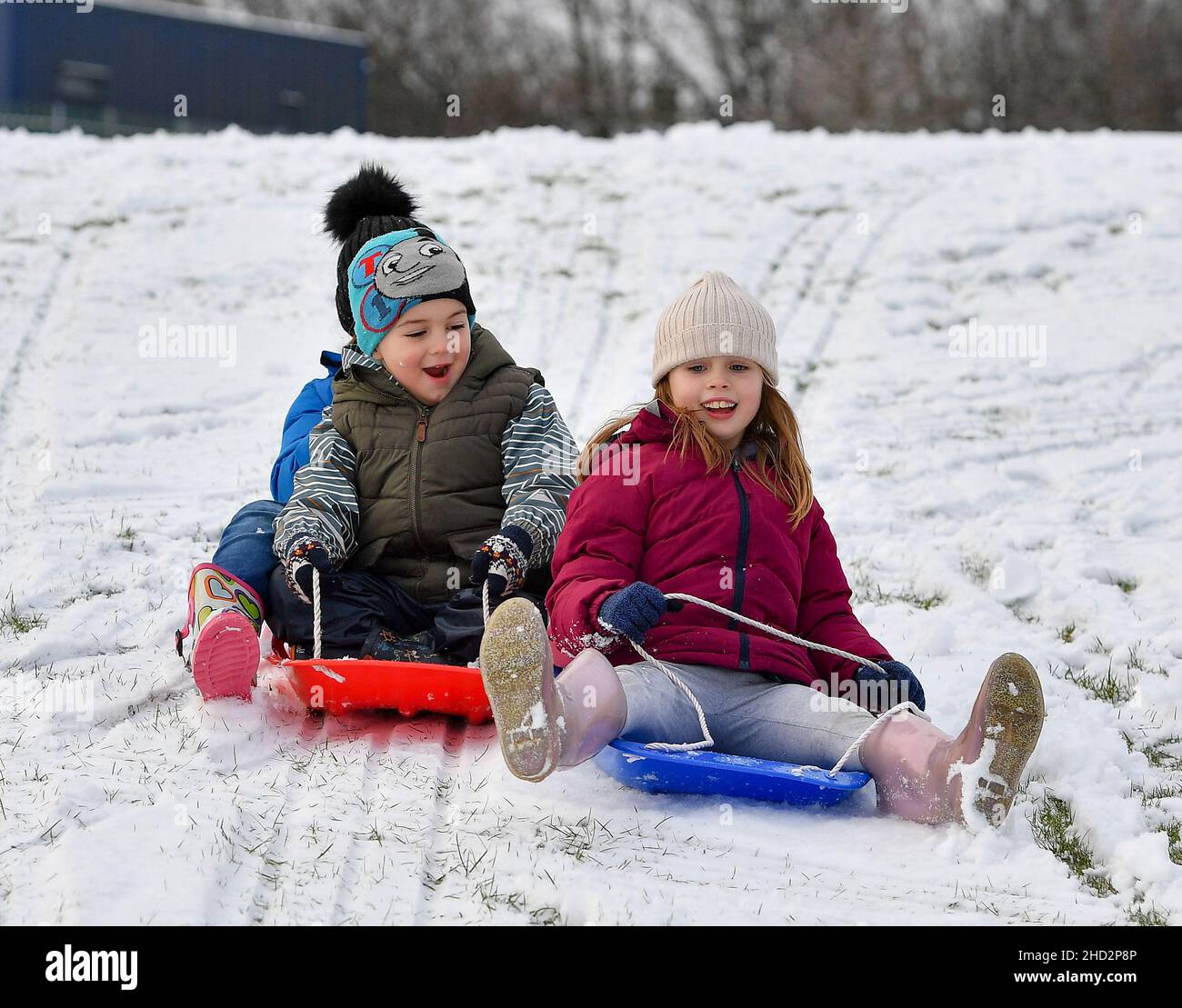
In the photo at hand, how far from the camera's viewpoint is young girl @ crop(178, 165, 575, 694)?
3.45 meters

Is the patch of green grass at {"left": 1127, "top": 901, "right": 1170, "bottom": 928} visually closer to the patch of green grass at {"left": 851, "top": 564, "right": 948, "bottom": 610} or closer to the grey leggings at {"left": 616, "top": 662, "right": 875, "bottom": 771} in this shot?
the grey leggings at {"left": 616, "top": 662, "right": 875, "bottom": 771}

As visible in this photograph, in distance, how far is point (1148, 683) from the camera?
364cm

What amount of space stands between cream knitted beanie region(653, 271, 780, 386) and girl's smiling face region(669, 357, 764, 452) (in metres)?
0.03

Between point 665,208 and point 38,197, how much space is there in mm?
4697

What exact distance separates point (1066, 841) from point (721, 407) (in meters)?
1.26

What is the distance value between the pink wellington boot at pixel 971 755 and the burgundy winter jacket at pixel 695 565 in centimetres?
38

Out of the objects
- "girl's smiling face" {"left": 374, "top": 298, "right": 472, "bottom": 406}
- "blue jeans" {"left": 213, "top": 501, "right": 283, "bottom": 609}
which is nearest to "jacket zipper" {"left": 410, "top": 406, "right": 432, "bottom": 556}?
"girl's smiling face" {"left": 374, "top": 298, "right": 472, "bottom": 406}

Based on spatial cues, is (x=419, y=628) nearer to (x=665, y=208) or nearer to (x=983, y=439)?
(x=983, y=439)

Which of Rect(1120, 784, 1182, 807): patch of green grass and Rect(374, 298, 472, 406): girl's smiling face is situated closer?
Rect(1120, 784, 1182, 807): patch of green grass

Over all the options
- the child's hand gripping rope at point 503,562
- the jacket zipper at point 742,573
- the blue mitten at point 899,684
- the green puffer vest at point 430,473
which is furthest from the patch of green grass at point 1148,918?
the green puffer vest at point 430,473

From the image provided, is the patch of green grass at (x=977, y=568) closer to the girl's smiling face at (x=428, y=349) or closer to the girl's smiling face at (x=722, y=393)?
the girl's smiling face at (x=722, y=393)

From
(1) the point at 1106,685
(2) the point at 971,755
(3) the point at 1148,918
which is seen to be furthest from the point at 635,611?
(1) the point at 1106,685

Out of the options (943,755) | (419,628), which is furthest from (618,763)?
(419,628)

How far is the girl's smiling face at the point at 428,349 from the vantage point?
11.8 ft
